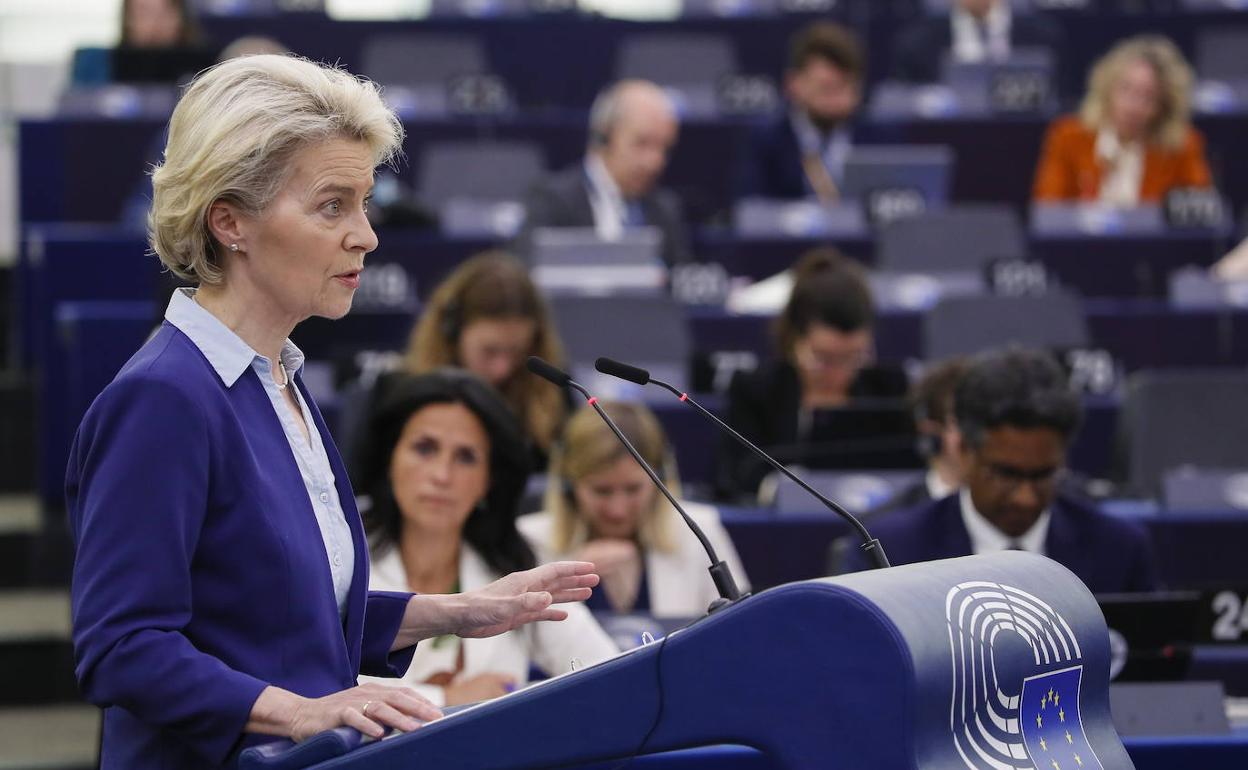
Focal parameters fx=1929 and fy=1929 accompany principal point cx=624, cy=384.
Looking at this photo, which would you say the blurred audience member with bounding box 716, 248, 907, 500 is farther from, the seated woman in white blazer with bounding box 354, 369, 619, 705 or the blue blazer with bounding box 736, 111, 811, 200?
the blue blazer with bounding box 736, 111, 811, 200

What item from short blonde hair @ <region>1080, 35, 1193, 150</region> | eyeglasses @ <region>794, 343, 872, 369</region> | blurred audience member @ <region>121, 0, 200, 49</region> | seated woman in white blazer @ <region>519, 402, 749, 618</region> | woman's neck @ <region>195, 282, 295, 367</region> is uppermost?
blurred audience member @ <region>121, 0, 200, 49</region>

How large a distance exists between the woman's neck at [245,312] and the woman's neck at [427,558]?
175cm

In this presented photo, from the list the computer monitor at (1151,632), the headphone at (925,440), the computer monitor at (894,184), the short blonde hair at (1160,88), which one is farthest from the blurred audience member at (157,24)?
the computer monitor at (1151,632)

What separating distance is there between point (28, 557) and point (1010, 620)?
4.40 meters

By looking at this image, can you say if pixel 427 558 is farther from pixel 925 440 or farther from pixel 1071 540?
pixel 925 440

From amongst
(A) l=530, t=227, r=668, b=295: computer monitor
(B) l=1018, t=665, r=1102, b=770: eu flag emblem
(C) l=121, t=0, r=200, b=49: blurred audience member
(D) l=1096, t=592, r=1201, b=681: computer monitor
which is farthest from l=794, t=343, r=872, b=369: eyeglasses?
(B) l=1018, t=665, r=1102, b=770: eu flag emblem

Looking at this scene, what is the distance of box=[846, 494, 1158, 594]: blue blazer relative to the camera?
365cm

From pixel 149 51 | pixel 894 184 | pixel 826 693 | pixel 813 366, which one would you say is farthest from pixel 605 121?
pixel 826 693

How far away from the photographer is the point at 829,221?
750 cm

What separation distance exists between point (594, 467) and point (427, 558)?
0.66 metres

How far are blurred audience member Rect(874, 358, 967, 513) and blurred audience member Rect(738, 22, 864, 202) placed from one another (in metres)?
3.25

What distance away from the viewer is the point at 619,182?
7035mm

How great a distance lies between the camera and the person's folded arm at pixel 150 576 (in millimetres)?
1626

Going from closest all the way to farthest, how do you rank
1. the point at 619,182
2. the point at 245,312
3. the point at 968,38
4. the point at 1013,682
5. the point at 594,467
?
the point at 1013,682 < the point at 245,312 < the point at 594,467 < the point at 619,182 < the point at 968,38
